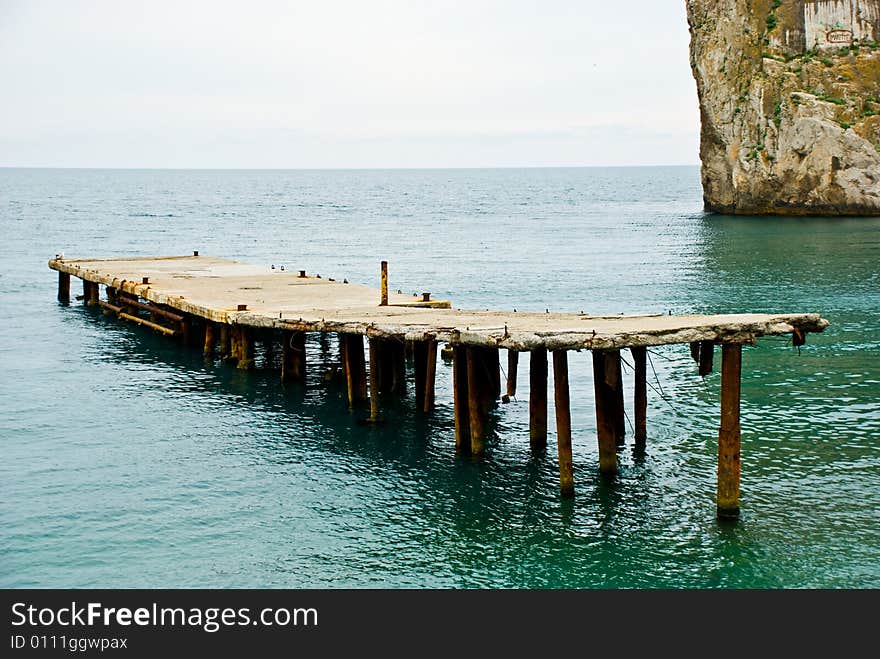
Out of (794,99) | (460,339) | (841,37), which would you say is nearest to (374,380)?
(460,339)

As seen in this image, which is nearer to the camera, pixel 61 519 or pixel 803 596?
pixel 803 596

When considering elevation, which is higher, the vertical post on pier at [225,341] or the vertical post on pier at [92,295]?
the vertical post on pier at [92,295]

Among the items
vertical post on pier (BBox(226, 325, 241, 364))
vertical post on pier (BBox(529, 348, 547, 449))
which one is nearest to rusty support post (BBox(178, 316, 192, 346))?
vertical post on pier (BBox(226, 325, 241, 364))

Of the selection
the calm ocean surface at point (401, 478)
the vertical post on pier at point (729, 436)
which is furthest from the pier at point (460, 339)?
the calm ocean surface at point (401, 478)

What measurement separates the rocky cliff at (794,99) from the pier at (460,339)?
57.4m

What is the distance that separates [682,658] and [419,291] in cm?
3752

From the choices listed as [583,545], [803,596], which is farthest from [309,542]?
[803,596]

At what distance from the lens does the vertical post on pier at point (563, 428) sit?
2134cm

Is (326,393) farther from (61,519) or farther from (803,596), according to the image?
(803,596)

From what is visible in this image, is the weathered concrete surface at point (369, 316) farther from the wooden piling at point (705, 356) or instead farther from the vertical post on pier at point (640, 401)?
the vertical post on pier at point (640, 401)

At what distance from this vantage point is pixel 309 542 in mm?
19703

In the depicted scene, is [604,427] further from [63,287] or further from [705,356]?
[63,287]

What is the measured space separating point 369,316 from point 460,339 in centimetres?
569

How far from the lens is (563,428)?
2138cm
